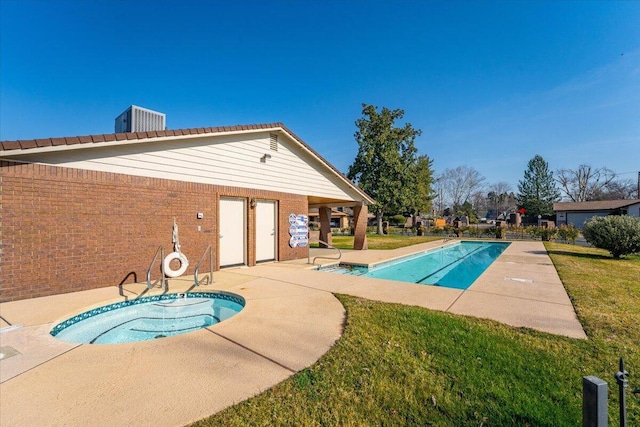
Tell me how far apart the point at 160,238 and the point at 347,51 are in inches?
538

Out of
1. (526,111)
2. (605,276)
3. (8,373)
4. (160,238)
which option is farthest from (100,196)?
(526,111)

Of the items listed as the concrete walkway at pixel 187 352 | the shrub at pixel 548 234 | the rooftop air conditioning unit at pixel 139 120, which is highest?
the rooftop air conditioning unit at pixel 139 120

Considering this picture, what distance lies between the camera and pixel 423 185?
35.9 metres

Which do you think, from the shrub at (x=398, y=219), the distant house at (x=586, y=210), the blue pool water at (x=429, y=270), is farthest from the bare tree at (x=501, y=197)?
the blue pool water at (x=429, y=270)

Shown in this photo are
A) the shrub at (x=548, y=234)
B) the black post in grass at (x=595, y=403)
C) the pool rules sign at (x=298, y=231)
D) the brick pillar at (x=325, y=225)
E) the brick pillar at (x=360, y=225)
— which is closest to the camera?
the black post in grass at (x=595, y=403)

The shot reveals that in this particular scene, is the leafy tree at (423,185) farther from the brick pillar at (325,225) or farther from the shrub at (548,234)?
the brick pillar at (325,225)

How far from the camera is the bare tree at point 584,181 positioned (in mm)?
47156

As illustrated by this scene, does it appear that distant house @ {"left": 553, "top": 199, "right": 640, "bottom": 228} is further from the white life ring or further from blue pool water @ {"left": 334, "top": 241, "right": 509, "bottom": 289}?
the white life ring

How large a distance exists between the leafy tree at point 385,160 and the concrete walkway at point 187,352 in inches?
906

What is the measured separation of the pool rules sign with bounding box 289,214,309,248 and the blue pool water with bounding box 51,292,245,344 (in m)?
5.03

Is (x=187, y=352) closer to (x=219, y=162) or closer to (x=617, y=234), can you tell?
(x=219, y=162)

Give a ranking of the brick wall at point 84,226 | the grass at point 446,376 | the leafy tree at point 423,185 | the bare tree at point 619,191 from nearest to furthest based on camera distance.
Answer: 1. the grass at point 446,376
2. the brick wall at point 84,226
3. the leafy tree at point 423,185
4. the bare tree at point 619,191

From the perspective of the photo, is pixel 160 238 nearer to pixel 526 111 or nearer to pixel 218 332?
pixel 218 332

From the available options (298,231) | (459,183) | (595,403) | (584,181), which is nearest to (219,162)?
(298,231)
